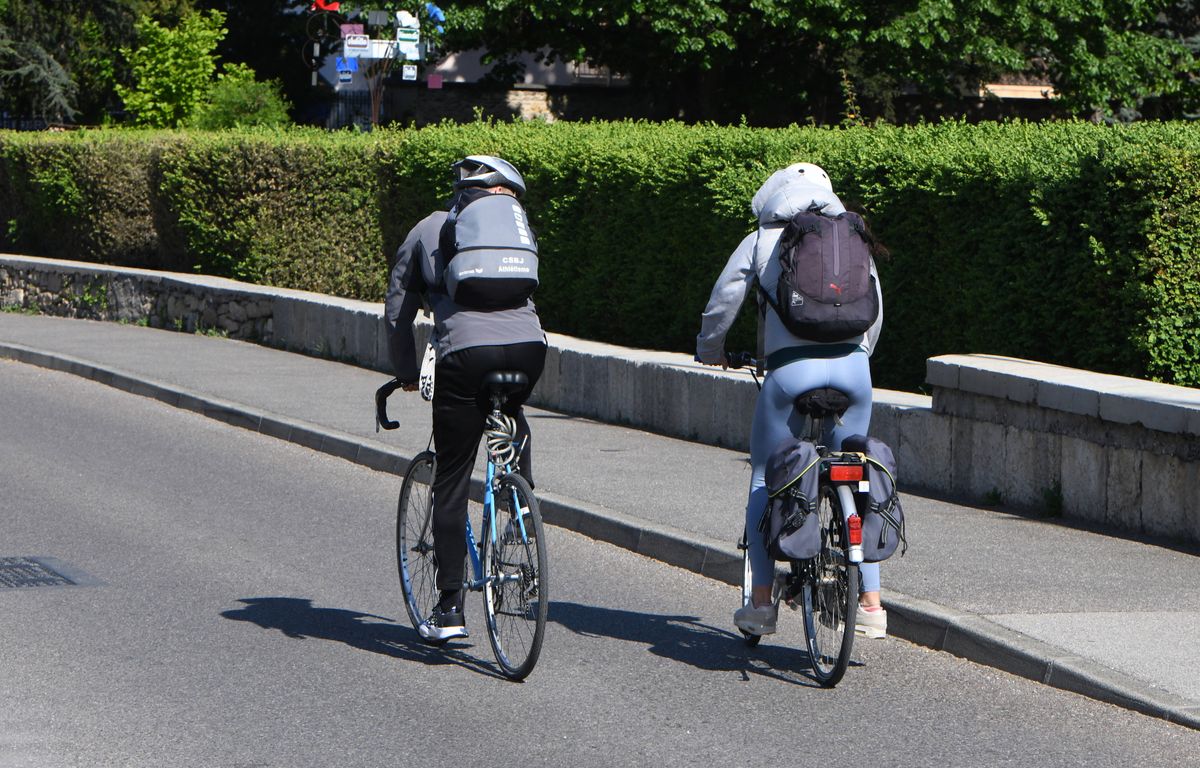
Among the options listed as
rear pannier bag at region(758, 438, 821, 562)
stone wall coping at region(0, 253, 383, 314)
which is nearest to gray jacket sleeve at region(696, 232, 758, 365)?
rear pannier bag at region(758, 438, 821, 562)

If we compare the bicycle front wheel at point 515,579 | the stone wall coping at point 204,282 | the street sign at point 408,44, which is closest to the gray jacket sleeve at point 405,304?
the bicycle front wheel at point 515,579

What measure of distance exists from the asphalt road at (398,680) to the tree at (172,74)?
2201cm

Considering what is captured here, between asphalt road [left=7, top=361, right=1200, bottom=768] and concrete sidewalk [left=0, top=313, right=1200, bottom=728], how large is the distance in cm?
11

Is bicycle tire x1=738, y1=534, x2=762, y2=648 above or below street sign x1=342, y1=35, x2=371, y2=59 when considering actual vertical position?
below

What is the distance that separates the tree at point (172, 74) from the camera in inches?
1186

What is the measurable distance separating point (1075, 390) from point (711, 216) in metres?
4.75

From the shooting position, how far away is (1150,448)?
8273 millimetres

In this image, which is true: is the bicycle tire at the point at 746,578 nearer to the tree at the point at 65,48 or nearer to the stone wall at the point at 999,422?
the stone wall at the point at 999,422

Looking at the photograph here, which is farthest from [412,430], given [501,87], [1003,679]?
[501,87]

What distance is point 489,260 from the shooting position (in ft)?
19.9

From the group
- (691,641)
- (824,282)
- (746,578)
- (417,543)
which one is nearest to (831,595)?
(746,578)

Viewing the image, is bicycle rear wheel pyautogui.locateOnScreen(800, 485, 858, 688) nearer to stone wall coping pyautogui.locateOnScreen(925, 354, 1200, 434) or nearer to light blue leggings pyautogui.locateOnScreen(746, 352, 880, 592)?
light blue leggings pyautogui.locateOnScreen(746, 352, 880, 592)

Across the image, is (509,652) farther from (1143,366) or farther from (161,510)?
(1143,366)

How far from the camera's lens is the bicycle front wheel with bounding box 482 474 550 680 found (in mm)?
5938
